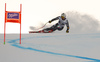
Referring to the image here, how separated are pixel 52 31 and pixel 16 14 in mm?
6315

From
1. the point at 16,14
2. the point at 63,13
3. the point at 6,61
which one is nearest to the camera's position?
the point at 6,61

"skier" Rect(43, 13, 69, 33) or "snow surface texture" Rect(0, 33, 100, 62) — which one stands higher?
"skier" Rect(43, 13, 69, 33)

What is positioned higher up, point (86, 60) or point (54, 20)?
point (54, 20)

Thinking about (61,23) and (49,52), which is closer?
(49,52)

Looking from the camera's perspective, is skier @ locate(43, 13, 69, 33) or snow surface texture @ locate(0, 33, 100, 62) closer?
snow surface texture @ locate(0, 33, 100, 62)

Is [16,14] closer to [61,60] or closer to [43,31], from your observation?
[61,60]

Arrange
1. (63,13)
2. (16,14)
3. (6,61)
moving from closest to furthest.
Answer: (6,61), (16,14), (63,13)

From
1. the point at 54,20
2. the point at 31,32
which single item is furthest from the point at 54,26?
the point at 31,32

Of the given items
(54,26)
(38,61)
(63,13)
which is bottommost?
(38,61)

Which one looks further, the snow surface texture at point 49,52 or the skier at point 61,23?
the skier at point 61,23

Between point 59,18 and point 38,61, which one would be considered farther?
point 59,18

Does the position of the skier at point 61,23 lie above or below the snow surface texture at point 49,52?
above

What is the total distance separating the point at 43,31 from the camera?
11.3 m

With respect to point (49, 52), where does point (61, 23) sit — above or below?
above
